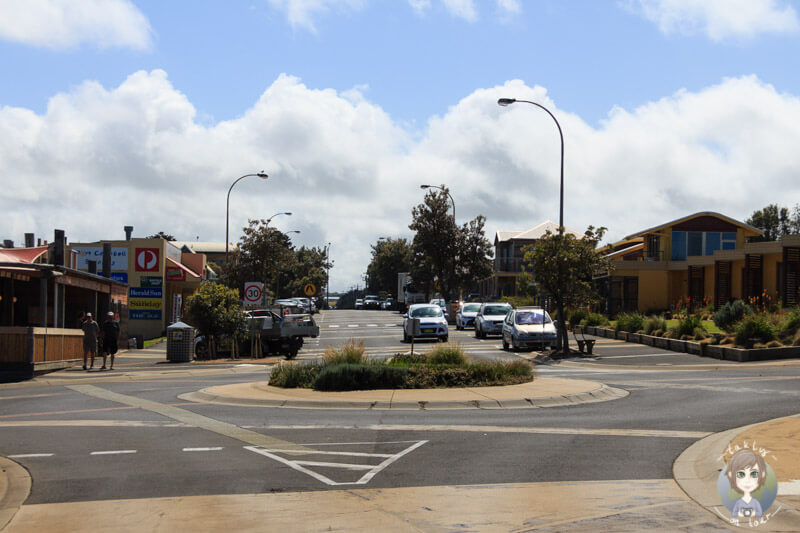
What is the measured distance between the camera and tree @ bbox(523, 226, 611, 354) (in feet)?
91.9

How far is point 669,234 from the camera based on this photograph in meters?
53.1

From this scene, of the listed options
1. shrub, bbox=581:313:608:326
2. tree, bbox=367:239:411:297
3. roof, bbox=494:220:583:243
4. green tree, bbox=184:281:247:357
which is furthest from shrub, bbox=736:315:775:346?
tree, bbox=367:239:411:297

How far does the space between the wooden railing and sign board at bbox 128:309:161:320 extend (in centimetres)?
2167

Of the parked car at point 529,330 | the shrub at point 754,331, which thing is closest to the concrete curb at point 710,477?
the shrub at point 754,331

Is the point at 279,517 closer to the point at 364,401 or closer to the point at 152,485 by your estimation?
the point at 152,485

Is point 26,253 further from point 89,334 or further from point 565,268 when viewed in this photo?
point 565,268

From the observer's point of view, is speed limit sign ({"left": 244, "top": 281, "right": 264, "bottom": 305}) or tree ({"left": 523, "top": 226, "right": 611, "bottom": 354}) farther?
speed limit sign ({"left": 244, "top": 281, "right": 264, "bottom": 305})

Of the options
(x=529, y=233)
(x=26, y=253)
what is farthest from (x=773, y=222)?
(x=26, y=253)

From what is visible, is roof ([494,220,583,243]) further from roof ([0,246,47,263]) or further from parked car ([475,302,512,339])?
roof ([0,246,47,263])

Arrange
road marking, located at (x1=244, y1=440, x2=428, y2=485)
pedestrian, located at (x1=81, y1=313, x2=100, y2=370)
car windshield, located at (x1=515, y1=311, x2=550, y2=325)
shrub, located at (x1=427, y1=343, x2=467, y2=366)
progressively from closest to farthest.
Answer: road marking, located at (x1=244, y1=440, x2=428, y2=485) → shrub, located at (x1=427, y1=343, x2=467, y2=366) → pedestrian, located at (x1=81, y1=313, x2=100, y2=370) → car windshield, located at (x1=515, y1=311, x2=550, y2=325)

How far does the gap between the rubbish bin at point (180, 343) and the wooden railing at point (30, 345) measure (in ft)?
15.2

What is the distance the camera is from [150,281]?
4591 centimetres

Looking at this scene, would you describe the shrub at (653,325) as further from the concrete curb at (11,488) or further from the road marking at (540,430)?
the concrete curb at (11,488)

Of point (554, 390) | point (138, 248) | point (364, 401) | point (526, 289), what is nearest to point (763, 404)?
point (554, 390)
